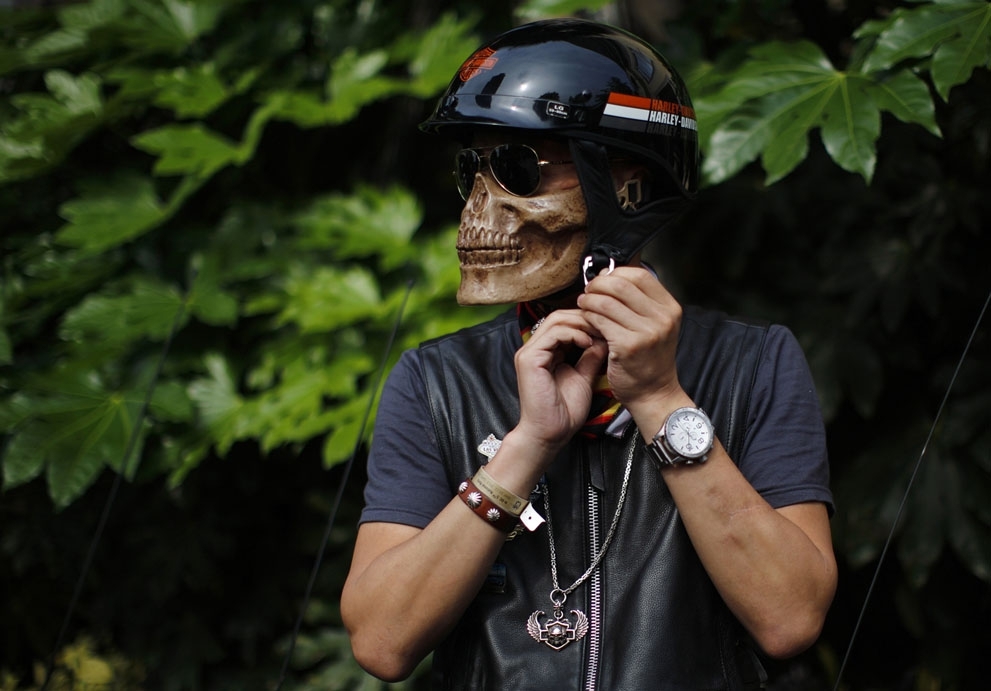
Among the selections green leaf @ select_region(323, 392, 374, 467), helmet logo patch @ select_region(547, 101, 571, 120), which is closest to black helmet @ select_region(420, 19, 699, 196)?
helmet logo patch @ select_region(547, 101, 571, 120)

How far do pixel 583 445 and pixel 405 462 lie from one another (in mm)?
278

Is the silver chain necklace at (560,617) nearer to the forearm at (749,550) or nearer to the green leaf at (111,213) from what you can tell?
the forearm at (749,550)

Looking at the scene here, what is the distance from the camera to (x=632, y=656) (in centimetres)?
159

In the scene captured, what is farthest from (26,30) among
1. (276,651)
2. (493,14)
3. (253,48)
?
(276,651)

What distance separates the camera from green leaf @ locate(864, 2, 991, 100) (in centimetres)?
233

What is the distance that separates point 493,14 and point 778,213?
1.31m

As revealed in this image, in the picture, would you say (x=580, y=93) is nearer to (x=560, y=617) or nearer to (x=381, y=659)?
(x=560, y=617)

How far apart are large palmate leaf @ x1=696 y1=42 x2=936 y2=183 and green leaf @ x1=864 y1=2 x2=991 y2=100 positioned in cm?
8

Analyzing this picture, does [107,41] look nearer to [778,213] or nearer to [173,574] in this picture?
[173,574]

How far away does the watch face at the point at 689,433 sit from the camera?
1536mm

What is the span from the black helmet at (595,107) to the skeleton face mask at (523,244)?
0.11 ft

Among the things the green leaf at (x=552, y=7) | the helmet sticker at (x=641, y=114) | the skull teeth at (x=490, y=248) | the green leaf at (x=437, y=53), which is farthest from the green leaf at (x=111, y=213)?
the helmet sticker at (x=641, y=114)

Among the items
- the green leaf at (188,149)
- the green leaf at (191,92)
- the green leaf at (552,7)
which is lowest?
the green leaf at (188,149)

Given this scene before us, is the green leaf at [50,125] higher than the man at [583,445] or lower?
lower
